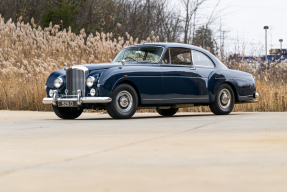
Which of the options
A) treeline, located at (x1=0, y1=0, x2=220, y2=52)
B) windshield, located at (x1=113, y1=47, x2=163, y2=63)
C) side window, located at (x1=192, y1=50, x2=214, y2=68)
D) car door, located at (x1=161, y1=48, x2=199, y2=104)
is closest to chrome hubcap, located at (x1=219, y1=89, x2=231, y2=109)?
side window, located at (x1=192, y1=50, x2=214, y2=68)

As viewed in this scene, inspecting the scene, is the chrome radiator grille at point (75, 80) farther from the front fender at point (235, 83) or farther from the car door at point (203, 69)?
the front fender at point (235, 83)

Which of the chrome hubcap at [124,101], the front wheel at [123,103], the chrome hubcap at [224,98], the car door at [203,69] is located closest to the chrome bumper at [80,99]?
the front wheel at [123,103]

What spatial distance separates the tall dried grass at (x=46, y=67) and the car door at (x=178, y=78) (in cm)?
242

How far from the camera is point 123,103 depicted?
36.4ft

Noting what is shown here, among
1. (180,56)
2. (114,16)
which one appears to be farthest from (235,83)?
(114,16)

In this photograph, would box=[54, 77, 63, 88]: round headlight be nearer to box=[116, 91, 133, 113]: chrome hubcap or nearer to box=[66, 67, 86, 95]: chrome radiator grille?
box=[66, 67, 86, 95]: chrome radiator grille

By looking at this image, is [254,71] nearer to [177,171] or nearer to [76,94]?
[76,94]

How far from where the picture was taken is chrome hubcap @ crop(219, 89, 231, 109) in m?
13.0

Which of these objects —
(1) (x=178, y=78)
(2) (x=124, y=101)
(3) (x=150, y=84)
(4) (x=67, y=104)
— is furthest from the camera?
(1) (x=178, y=78)

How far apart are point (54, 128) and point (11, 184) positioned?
16.8 ft

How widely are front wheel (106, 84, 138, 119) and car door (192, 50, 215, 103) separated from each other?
185 centimetres

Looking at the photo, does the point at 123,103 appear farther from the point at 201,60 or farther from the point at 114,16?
the point at 114,16

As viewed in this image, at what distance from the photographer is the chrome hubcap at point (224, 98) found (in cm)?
1296

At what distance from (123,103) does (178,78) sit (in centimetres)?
153
